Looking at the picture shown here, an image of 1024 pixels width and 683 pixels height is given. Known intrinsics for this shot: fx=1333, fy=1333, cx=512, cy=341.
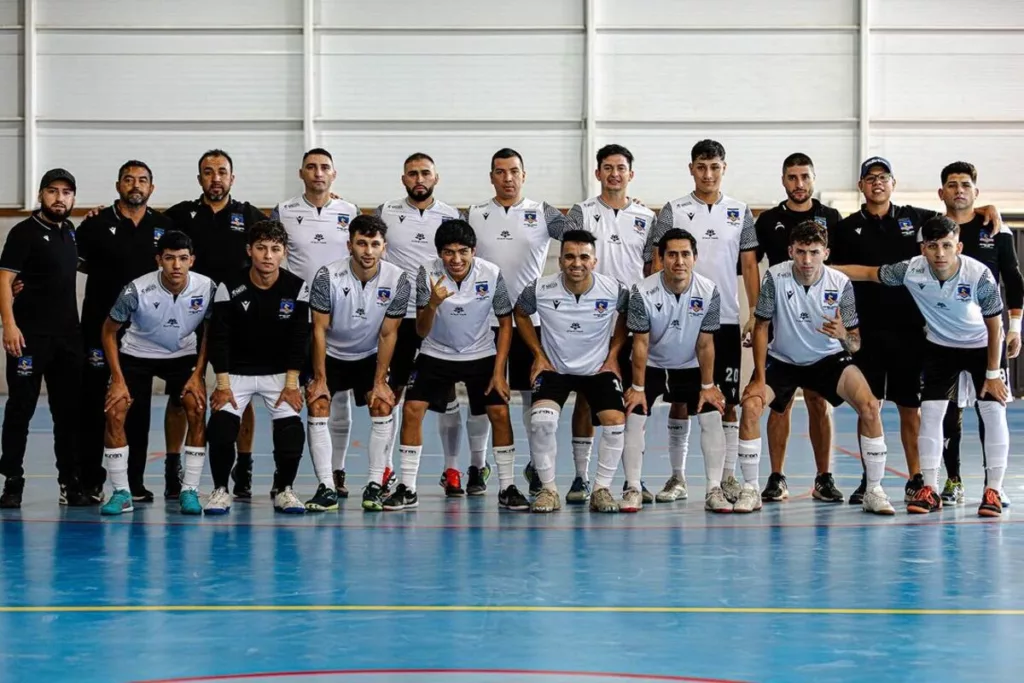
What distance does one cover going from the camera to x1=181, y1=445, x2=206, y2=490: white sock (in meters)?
7.69

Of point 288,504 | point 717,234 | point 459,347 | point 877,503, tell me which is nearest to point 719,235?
point 717,234

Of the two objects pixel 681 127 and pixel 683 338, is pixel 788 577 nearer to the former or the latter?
pixel 683 338

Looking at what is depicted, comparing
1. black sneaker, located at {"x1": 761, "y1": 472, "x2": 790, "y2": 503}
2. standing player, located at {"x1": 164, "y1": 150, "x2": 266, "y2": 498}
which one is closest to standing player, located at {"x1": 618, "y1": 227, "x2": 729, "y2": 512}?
black sneaker, located at {"x1": 761, "y1": 472, "x2": 790, "y2": 503}

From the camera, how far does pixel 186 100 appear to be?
19.1 m

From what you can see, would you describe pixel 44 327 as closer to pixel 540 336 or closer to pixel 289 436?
pixel 289 436

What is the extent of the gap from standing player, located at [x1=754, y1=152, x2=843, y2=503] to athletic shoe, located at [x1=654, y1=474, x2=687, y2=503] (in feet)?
1.66

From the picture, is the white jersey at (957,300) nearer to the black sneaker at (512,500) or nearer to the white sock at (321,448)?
the black sneaker at (512,500)

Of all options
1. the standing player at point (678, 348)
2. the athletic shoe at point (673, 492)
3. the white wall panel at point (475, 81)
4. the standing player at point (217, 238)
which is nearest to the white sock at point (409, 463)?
the standing player at point (217, 238)

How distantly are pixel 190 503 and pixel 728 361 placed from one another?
3292mm

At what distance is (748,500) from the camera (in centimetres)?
778

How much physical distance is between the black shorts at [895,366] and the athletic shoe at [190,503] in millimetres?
3967

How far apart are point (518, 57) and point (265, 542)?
44.0 feet

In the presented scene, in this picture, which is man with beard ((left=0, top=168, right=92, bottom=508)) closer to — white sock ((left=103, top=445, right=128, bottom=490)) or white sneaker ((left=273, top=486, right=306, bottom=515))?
white sock ((left=103, top=445, right=128, bottom=490))

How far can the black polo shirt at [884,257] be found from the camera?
8094mm
